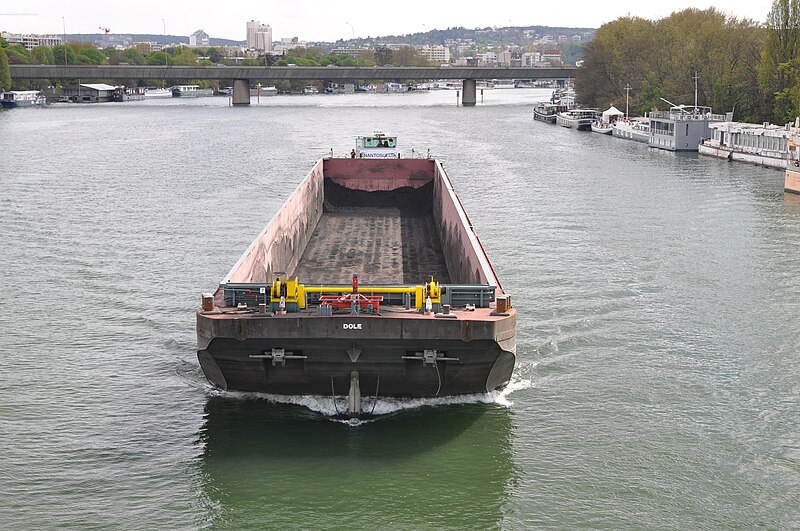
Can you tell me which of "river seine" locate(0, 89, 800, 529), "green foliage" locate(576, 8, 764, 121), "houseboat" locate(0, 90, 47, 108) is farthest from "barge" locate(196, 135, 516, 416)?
"houseboat" locate(0, 90, 47, 108)

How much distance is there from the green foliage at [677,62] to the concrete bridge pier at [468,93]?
2656 centimetres

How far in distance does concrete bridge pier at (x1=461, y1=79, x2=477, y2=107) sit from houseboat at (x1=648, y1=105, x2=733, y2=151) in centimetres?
7673

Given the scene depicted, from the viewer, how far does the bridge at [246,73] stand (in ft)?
487

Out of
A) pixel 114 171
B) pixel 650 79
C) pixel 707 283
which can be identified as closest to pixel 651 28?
pixel 650 79

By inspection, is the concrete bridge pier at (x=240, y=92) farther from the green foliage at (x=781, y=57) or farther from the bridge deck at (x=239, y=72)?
the green foliage at (x=781, y=57)

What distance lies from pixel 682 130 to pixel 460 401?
6656cm

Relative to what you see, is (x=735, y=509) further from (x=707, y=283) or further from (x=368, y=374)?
(x=707, y=283)

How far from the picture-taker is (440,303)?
736 inches

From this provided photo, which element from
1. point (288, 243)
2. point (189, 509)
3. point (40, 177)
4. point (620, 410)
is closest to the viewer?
point (189, 509)

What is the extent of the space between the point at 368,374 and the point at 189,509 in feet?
13.0

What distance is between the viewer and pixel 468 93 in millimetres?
163750

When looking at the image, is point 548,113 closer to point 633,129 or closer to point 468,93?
point 633,129

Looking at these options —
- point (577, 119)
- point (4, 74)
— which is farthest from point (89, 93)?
point (577, 119)

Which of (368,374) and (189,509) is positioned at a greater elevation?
(368,374)
